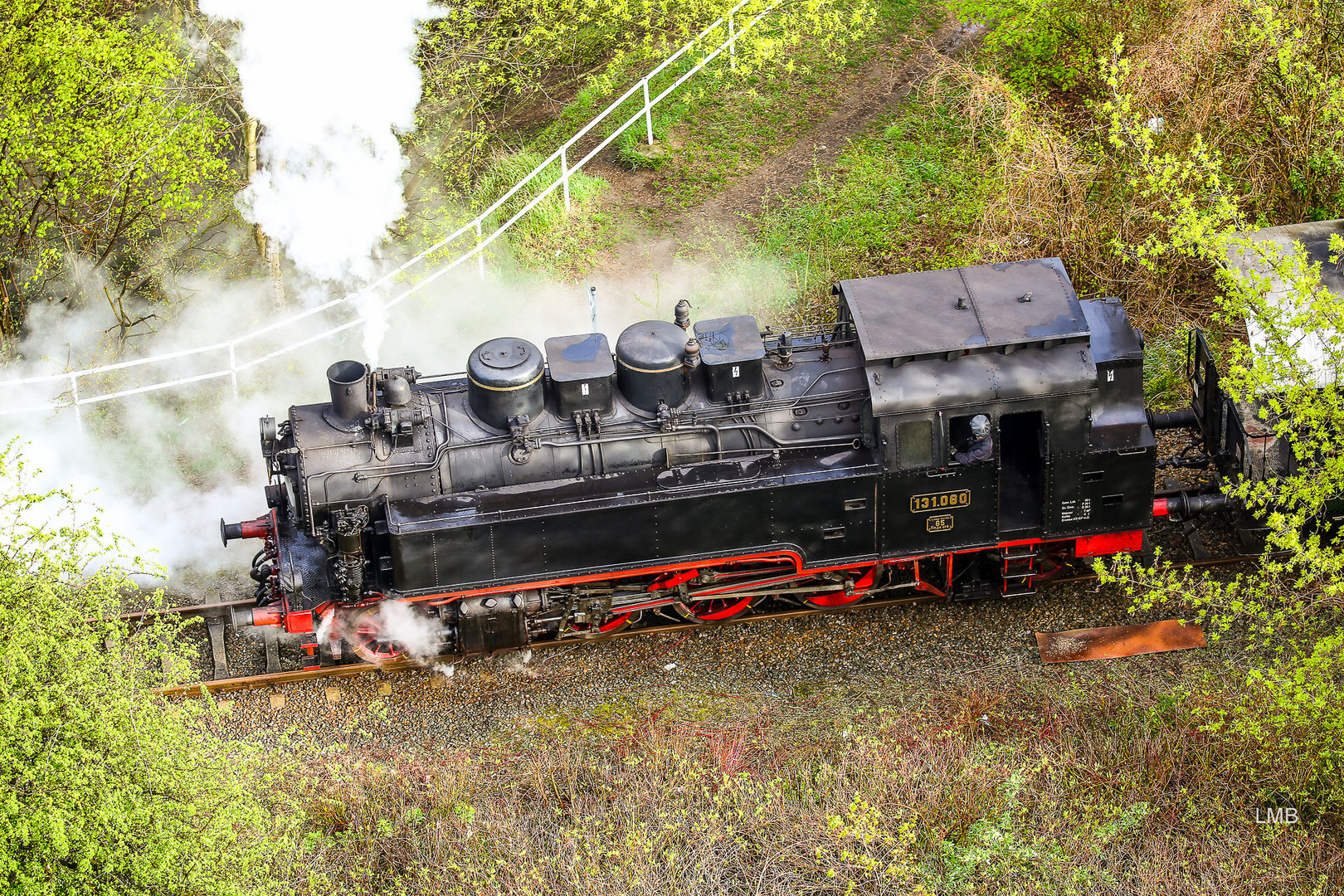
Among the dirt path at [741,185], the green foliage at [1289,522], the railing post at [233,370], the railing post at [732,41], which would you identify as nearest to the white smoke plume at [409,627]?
the railing post at [233,370]

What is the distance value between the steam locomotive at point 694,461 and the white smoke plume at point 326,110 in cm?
485

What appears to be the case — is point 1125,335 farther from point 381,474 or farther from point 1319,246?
point 381,474

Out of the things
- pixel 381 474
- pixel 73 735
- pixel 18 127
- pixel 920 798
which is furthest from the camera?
pixel 18 127

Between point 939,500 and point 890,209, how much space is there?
7.64m

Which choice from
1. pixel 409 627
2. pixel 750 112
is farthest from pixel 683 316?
pixel 750 112

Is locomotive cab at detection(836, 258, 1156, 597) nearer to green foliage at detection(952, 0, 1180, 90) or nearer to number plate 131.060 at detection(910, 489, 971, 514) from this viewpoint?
number plate 131.060 at detection(910, 489, 971, 514)

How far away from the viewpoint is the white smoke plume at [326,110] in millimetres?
14320

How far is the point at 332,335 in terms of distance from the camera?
1695 cm

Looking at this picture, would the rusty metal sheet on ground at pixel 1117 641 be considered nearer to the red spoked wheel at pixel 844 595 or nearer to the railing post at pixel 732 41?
the red spoked wheel at pixel 844 595

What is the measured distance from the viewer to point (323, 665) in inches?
481

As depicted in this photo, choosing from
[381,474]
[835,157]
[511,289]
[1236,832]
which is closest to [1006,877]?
[1236,832]

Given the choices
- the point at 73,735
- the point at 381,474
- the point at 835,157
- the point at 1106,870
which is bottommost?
the point at 1106,870

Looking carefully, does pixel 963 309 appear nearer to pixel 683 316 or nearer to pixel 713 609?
pixel 683 316

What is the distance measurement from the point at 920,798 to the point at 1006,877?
93cm
